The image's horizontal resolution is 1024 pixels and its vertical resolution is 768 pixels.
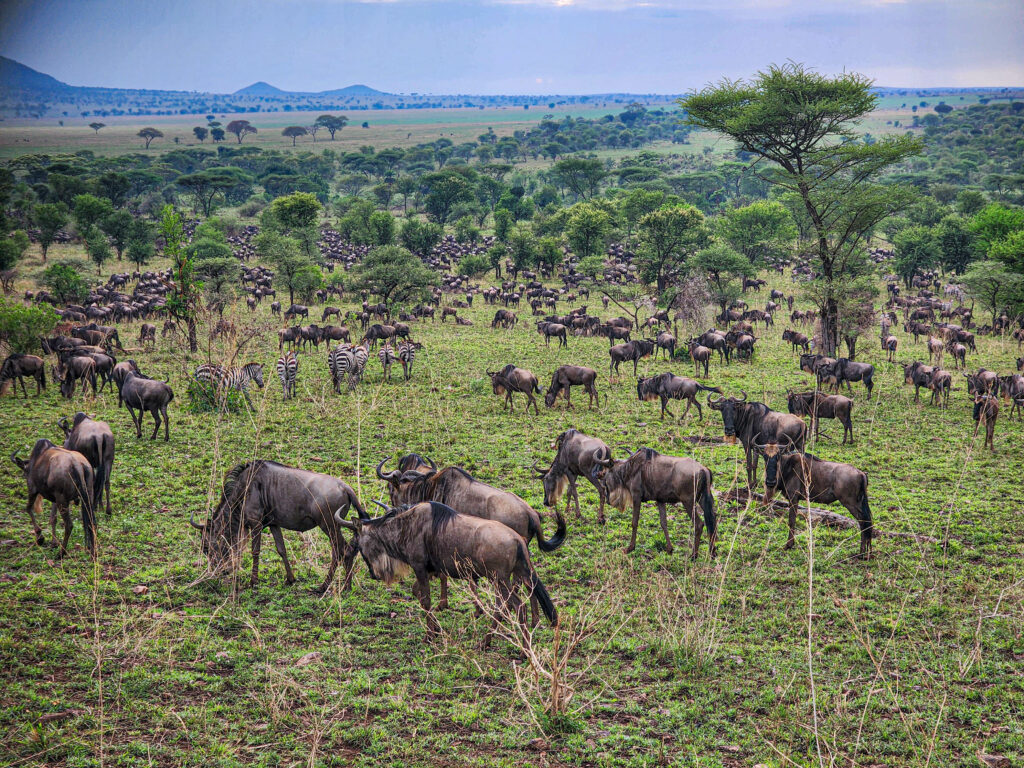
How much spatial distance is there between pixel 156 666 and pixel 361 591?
253 cm

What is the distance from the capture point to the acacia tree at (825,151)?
82.5ft

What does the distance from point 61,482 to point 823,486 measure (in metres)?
10.8

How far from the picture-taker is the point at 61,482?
9.20 meters

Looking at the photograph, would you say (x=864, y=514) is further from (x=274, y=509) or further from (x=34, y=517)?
(x=34, y=517)

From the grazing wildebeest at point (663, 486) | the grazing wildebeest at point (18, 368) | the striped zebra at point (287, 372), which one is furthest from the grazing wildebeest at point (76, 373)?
the grazing wildebeest at point (663, 486)

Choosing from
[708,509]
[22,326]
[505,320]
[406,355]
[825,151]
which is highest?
[825,151]

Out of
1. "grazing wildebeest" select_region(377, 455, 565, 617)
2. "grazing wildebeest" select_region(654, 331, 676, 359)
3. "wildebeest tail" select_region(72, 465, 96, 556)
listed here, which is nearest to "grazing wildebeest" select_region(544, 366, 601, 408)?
"grazing wildebeest" select_region(654, 331, 676, 359)

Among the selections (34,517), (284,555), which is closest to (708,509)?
(284,555)

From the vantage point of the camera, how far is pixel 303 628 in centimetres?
781

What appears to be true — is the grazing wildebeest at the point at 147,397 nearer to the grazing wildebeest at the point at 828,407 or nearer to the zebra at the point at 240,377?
the zebra at the point at 240,377

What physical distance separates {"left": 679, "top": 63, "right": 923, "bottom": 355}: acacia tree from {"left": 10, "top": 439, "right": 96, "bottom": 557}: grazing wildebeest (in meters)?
23.0

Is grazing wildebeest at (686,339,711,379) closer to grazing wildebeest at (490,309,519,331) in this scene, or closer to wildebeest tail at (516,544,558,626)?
grazing wildebeest at (490,309,519,331)

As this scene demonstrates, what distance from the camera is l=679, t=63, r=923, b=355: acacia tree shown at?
25156 millimetres

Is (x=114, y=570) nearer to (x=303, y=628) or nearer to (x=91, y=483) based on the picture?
(x=91, y=483)
